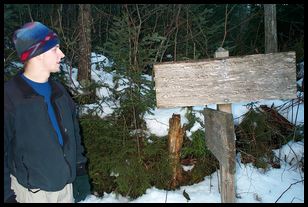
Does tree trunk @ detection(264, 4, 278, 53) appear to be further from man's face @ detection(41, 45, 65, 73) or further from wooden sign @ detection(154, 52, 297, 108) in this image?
man's face @ detection(41, 45, 65, 73)

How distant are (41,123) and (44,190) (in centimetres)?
50

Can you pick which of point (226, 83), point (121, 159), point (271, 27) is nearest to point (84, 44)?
point (121, 159)

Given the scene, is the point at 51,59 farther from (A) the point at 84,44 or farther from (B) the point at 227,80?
(A) the point at 84,44

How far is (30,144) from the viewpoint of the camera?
2.10 m

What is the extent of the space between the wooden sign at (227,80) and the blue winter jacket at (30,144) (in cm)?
97

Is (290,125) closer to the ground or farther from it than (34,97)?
closer to the ground

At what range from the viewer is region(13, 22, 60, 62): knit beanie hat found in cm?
218

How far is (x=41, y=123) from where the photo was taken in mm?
2127

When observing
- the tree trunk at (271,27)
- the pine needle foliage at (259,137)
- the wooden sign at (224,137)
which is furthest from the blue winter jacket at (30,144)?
the tree trunk at (271,27)

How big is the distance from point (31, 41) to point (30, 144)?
0.73 m

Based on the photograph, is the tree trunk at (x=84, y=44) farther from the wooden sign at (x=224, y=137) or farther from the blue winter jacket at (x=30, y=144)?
the blue winter jacket at (x=30, y=144)

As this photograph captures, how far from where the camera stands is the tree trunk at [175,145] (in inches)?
180
